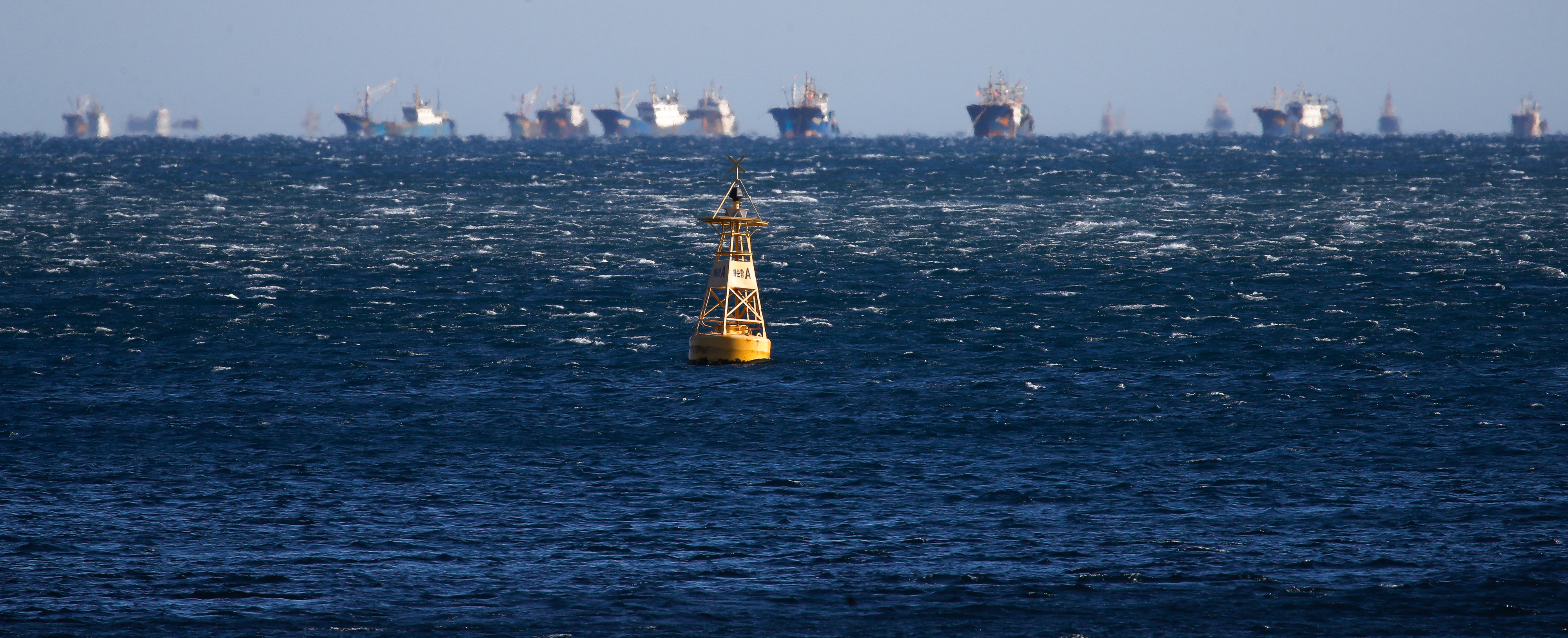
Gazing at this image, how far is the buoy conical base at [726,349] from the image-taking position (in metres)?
58.1

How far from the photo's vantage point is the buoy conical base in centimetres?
5806

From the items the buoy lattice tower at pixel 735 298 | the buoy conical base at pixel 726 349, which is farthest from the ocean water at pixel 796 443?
the buoy lattice tower at pixel 735 298

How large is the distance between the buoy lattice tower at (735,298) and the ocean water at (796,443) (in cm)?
136

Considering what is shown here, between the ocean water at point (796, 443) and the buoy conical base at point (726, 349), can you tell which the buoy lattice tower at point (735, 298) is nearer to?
the buoy conical base at point (726, 349)

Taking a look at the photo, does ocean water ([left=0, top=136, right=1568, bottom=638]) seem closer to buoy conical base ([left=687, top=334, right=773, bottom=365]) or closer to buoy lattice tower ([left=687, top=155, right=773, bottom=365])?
buoy conical base ([left=687, top=334, right=773, bottom=365])

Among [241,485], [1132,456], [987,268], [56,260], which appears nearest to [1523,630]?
[1132,456]

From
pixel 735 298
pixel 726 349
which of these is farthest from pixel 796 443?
pixel 735 298

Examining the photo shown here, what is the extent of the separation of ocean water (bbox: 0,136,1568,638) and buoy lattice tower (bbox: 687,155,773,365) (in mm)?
1363

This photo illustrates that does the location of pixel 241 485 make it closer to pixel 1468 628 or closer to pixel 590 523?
pixel 590 523

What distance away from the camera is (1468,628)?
99.5 ft

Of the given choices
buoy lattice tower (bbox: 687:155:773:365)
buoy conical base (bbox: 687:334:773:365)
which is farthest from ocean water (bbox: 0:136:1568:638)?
buoy lattice tower (bbox: 687:155:773:365)

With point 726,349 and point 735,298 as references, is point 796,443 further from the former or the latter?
point 735,298

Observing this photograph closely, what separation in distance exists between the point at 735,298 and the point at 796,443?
40.4 feet

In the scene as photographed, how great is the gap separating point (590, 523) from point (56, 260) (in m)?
68.9
